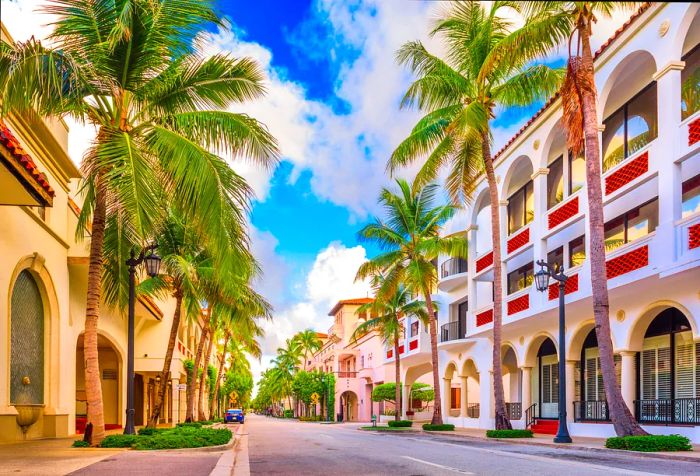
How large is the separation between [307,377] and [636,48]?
5972 cm

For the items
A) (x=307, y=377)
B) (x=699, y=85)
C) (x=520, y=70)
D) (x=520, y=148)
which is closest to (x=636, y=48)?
(x=699, y=85)

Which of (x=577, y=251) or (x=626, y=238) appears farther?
(x=577, y=251)

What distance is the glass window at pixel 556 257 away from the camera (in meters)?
28.8

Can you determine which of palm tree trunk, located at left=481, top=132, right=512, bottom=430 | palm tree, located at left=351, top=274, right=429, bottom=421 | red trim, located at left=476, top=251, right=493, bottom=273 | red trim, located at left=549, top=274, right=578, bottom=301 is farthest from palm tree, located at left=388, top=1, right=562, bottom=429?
palm tree, located at left=351, top=274, right=429, bottom=421

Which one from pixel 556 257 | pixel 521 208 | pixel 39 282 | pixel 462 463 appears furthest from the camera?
pixel 521 208

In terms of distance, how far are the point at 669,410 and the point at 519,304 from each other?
8.55 m

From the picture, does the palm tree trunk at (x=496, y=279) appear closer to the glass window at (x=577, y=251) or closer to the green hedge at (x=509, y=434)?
the green hedge at (x=509, y=434)

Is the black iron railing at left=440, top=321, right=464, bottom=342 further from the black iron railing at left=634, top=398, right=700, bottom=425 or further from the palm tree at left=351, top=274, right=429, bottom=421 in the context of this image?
the black iron railing at left=634, top=398, right=700, bottom=425

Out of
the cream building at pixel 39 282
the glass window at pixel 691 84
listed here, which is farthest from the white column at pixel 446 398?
the glass window at pixel 691 84

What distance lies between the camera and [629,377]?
2261 cm

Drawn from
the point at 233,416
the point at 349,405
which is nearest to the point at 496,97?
the point at 233,416

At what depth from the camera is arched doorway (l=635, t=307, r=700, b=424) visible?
20.5m

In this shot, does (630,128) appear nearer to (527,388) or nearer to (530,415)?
(527,388)

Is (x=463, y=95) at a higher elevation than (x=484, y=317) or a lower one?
higher
